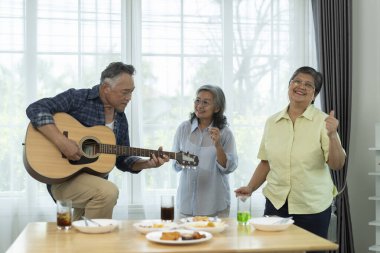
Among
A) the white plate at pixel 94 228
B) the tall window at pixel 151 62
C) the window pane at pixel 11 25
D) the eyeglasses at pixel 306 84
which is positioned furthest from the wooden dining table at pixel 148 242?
the window pane at pixel 11 25

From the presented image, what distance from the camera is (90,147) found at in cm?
328

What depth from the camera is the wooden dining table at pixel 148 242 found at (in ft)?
7.52

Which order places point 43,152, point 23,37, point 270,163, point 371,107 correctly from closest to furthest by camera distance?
point 43,152, point 270,163, point 23,37, point 371,107

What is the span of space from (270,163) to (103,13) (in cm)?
173

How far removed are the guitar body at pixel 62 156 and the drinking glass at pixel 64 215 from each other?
0.46 meters

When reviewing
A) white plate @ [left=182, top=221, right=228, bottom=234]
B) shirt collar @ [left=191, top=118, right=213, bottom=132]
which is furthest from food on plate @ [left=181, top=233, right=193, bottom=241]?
shirt collar @ [left=191, top=118, right=213, bottom=132]

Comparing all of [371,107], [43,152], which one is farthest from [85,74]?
[371,107]

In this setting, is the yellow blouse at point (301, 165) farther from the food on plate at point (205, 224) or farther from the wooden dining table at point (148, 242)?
the food on plate at point (205, 224)

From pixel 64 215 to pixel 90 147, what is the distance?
68 centimetres

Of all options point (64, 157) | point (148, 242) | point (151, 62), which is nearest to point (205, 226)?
point (148, 242)

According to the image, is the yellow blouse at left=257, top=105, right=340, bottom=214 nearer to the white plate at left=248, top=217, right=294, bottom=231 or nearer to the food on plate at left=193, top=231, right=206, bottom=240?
the white plate at left=248, top=217, right=294, bottom=231

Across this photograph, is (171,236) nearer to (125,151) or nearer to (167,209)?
(167,209)

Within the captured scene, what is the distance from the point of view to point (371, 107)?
4.46 meters

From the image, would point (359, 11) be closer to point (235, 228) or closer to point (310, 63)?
point (310, 63)
